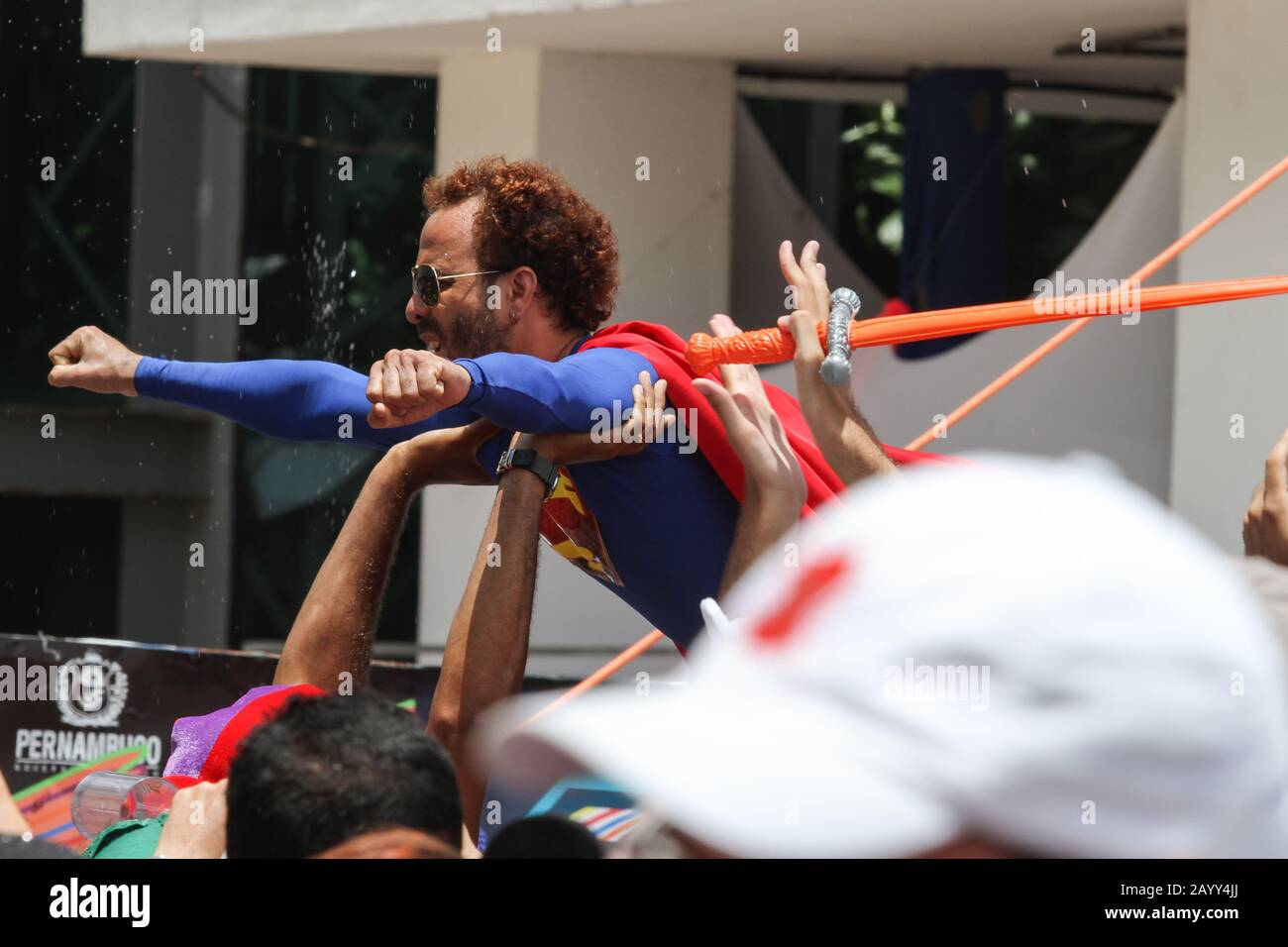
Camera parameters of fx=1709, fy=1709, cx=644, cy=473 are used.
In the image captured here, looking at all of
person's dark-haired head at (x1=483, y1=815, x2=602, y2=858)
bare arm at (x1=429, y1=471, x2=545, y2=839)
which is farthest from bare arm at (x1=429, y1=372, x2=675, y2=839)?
person's dark-haired head at (x1=483, y1=815, x2=602, y2=858)

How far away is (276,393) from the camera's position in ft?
8.59

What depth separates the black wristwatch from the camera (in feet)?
7.83

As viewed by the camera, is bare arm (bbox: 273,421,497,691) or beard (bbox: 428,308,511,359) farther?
beard (bbox: 428,308,511,359)

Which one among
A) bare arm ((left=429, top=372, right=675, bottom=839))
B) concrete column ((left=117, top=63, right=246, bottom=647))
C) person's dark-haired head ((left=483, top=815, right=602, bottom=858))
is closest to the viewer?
person's dark-haired head ((left=483, top=815, right=602, bottom=858))

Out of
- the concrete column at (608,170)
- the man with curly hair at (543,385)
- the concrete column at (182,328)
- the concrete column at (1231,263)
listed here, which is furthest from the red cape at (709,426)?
the concrete column at (182,328)

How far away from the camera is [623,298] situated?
5727 millimetres

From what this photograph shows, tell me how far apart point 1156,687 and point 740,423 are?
145cm

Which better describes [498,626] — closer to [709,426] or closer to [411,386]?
[709,426]

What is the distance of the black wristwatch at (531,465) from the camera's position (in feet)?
7.83

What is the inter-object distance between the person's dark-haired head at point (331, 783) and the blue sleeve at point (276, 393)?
1326mm

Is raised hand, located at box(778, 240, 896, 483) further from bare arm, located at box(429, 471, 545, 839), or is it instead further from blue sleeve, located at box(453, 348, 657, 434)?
bare arm, located at box(429, 471, 545, 839)

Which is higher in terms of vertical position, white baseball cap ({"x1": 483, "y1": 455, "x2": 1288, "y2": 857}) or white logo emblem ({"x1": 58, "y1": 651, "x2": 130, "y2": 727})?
white baseball cap ({"x1": 483, "y1": 455, "x2": 1288, "y2": 857})

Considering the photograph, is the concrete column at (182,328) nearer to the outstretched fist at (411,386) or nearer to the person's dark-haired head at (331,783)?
the outstretched fist at (411,386)
